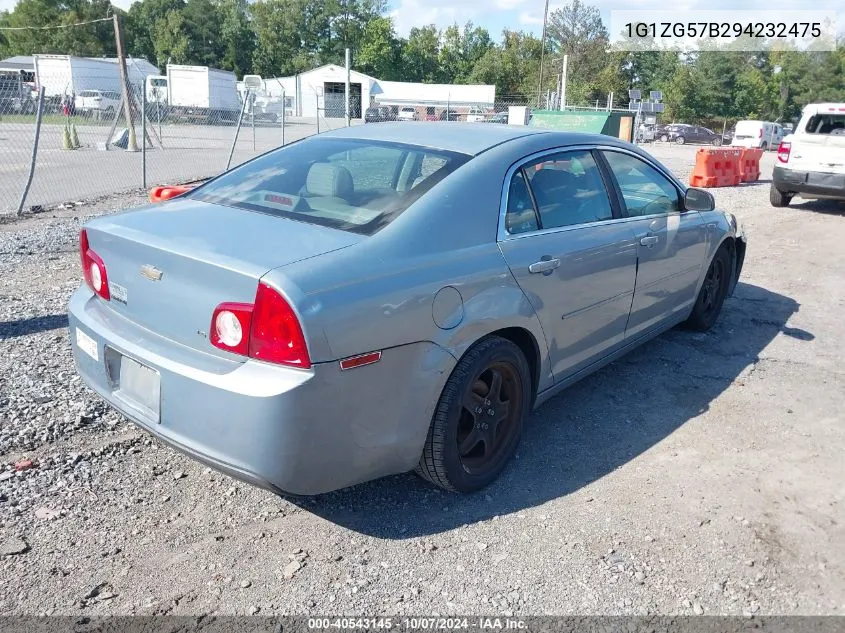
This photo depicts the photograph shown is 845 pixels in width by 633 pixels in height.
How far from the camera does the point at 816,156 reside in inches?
480

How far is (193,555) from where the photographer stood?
2793mm

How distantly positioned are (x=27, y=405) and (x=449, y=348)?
8.12ft

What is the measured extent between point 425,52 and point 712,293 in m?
82.2

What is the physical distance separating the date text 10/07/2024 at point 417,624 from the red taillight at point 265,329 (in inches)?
35.7

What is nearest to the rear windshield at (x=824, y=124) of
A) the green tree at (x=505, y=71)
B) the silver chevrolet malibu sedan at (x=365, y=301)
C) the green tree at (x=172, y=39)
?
the silver chevrolet malibu sedan at (x=365, y=301)

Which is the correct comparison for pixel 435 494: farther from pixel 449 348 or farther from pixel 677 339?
pixel 677 339

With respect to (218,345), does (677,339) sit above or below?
below

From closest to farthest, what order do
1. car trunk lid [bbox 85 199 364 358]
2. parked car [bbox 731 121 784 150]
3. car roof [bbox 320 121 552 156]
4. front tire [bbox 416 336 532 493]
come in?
car trunk lid [bbox 85 199 364 358] → front tire [bbox 416 336 532 493] → car roof [bbox 320 121 552 156] → parked car [bbox 731 121 784 150]

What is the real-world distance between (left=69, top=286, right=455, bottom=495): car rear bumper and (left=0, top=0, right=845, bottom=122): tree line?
59.8 m

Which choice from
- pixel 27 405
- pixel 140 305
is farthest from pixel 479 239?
pixel 27 405

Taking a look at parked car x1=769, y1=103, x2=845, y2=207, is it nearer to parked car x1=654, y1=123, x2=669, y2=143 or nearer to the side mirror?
the side mirror

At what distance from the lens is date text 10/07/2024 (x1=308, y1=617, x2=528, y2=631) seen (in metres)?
2.46

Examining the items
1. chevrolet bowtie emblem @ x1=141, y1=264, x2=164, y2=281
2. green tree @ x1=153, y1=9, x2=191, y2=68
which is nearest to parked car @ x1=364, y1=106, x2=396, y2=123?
chevrolet bowtie emblem @ x1=141, y1=264, x2=164, y2=281

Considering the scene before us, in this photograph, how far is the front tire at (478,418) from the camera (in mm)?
2975
